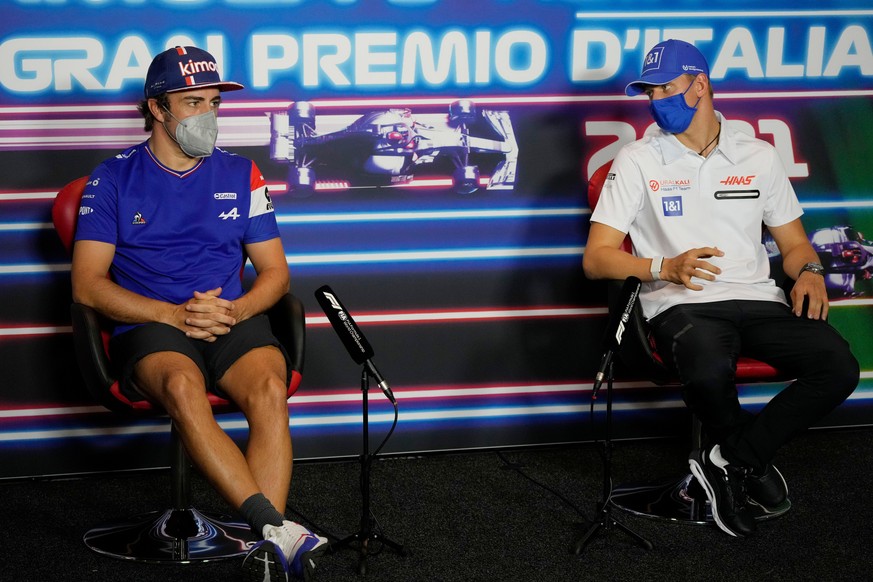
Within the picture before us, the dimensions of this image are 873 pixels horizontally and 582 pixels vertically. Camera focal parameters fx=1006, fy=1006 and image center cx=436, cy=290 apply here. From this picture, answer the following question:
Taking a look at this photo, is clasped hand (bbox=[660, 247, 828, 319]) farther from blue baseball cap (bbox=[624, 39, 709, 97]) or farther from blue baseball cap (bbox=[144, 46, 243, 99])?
blue baseball cap (bbox=[144, 46, 243, 99])

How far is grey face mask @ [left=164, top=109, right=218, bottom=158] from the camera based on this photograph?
311 centimetres

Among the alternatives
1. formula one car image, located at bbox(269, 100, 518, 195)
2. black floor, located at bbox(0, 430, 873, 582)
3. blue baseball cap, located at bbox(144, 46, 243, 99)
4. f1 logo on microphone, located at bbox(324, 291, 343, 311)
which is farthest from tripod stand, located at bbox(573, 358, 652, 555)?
blue baseball cap, located at bbox(144, 46, 243, 99)

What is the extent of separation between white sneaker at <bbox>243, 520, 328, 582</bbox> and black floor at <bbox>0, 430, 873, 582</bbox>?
290 mm

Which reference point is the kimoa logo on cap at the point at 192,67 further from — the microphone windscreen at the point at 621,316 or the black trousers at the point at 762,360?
the black trousers at the point at 762,360

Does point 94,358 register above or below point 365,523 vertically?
above

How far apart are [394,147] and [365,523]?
158 centimetres

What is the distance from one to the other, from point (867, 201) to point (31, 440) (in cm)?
349

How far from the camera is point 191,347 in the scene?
9.72 ft

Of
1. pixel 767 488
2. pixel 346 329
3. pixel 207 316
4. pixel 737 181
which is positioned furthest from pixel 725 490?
pixel 207 316

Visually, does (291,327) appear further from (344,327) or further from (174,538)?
(174,538)

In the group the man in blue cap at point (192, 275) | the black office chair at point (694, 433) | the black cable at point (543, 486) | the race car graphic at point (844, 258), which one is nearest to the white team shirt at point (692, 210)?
the black office chair at point (694, 433)

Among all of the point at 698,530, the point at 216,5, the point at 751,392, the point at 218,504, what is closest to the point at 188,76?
the point at 216,5

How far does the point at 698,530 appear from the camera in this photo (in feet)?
10.4

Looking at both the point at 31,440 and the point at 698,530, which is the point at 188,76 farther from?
the point at 698,530
